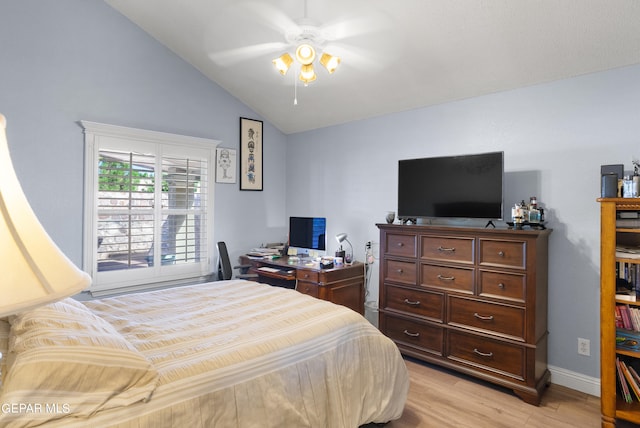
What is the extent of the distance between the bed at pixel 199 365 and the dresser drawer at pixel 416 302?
0.97 meters

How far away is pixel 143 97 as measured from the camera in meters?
3.63

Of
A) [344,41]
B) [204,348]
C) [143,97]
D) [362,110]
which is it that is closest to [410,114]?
[362,110]

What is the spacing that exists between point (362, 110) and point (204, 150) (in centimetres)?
189

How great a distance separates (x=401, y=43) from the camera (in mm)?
2863

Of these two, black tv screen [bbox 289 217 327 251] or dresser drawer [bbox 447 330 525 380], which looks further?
black tv screen [bbox 289 217 327 251]

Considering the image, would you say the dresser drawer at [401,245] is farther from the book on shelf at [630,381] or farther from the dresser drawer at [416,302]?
the book on shelf at [630,381]

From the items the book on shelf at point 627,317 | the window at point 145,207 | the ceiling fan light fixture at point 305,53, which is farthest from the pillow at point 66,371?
the book on shelf at point 627,317

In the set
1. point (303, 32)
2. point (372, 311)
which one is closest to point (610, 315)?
point (372, 311)

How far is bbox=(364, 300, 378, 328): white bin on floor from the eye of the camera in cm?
395

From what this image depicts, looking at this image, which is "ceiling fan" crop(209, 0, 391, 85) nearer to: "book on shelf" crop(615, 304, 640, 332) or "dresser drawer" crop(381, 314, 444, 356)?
"dresser drawer" crop(381, 314, 444, 356)

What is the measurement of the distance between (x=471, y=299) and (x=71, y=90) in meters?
3.99

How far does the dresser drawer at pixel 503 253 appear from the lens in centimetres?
260

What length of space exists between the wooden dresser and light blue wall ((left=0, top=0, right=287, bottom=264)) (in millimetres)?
2716

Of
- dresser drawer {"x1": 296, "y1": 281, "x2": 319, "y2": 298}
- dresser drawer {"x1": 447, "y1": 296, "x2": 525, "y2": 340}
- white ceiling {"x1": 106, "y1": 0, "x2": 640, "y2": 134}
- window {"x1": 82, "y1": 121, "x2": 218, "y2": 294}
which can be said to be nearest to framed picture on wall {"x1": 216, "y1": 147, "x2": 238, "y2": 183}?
window {"x1": 82, "y1": 121, "x2": 218, "y2": 294}
